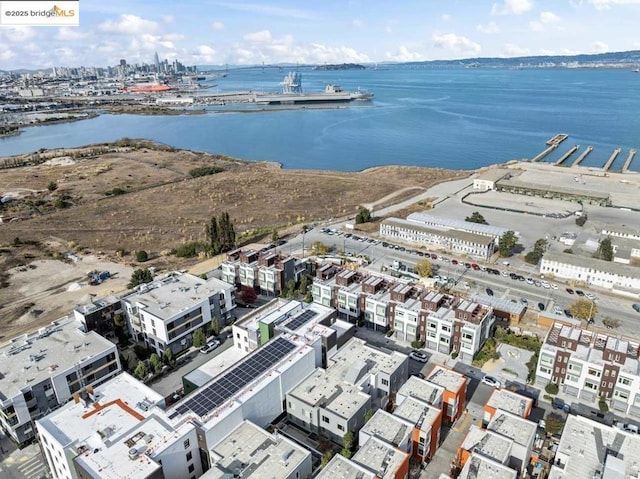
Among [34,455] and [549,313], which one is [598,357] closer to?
[549,313]

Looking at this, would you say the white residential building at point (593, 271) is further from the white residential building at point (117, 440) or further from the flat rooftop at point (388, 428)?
the white residential building at point (117, 440)

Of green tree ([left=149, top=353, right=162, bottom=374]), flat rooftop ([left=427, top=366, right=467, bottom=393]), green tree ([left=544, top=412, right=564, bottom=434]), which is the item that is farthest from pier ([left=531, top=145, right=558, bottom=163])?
green tree ([left=149, top=353, right=162, bottom=374])

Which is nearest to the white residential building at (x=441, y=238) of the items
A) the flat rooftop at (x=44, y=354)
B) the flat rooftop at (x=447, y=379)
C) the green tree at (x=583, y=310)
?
the green tree at (x=583, y=310)

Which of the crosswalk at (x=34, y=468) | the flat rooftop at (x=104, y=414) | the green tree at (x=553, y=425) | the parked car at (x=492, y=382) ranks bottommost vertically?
the crosswalk at (x=34, y=468)

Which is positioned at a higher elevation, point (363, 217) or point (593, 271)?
point (363, 217)

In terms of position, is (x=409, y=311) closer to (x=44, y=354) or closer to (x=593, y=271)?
(x=593, y=271)

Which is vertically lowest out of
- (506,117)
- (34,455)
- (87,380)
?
(34,455)

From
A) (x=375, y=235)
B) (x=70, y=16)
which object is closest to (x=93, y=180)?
(x=70, y=16)

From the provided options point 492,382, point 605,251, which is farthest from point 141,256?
point 605,251
